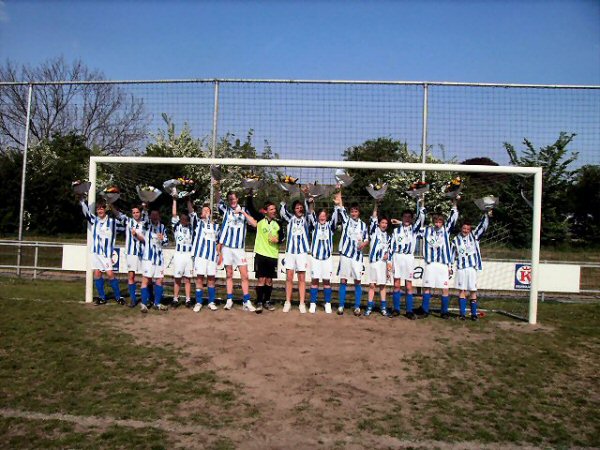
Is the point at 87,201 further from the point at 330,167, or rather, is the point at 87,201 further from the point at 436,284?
the point at 436,284

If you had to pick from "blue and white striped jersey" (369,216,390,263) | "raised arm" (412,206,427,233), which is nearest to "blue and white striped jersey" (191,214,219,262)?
"blue and white striped jersey" (369,216,390,263)

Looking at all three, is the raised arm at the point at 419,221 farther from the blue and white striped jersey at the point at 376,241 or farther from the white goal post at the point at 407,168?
the white goal post at the point at 407,168

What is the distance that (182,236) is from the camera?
31.1 ft

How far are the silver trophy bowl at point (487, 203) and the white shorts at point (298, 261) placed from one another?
10.8 feet

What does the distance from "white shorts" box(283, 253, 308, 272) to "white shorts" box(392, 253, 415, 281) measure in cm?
164

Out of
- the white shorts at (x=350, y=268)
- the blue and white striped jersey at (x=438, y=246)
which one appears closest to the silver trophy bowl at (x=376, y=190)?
the blue and white striped jersey at (x=438, y=246)

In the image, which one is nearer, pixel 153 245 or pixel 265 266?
pixel 265 266

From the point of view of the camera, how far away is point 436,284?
9211 millimetres

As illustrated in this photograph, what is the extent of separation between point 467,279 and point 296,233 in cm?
316

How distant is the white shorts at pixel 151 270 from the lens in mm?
9406

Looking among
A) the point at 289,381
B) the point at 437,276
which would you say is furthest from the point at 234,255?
the point at 289,381

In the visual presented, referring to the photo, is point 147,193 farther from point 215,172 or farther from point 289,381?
point 289,381

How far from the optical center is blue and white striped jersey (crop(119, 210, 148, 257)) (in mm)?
9703

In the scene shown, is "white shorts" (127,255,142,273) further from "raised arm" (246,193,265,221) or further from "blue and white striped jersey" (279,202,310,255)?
"blue and white striped jersey" (279,202,310,255)
